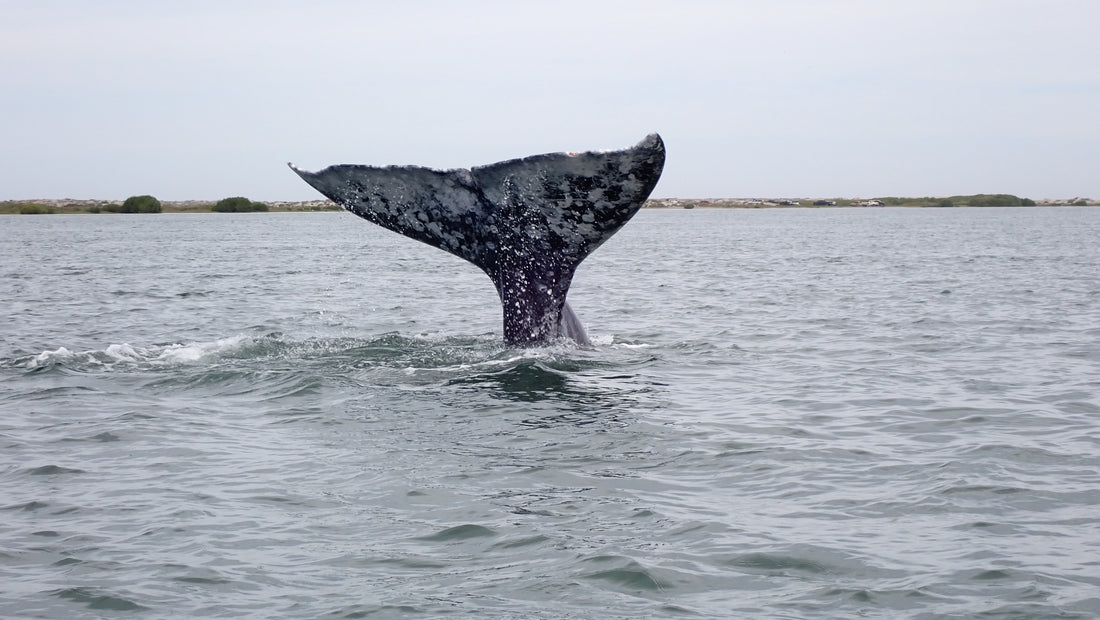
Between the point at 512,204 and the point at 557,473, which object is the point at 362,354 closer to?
the point at 512,204

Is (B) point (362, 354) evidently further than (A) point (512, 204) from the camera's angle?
Yes

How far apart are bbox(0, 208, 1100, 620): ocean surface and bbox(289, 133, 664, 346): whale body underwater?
1.06 meters

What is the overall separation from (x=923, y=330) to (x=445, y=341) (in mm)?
6348

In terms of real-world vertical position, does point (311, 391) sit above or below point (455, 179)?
below

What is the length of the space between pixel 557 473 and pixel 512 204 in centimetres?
239

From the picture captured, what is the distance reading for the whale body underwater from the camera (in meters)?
8.02

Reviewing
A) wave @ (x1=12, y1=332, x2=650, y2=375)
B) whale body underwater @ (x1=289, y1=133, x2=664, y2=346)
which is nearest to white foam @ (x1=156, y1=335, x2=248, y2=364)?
wave @ (x1=12, y1=332, x2=650, y2=375)

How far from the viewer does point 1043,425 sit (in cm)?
867

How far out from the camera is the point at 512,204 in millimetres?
8656

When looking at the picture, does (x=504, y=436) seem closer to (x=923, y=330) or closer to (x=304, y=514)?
(x=304, y=514)

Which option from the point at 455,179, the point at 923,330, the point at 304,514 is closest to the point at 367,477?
the point at 304,514

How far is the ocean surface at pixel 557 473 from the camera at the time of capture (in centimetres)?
524

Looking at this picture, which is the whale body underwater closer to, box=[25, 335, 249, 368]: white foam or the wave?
the wave

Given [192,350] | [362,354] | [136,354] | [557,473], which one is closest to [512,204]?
[557,473]
